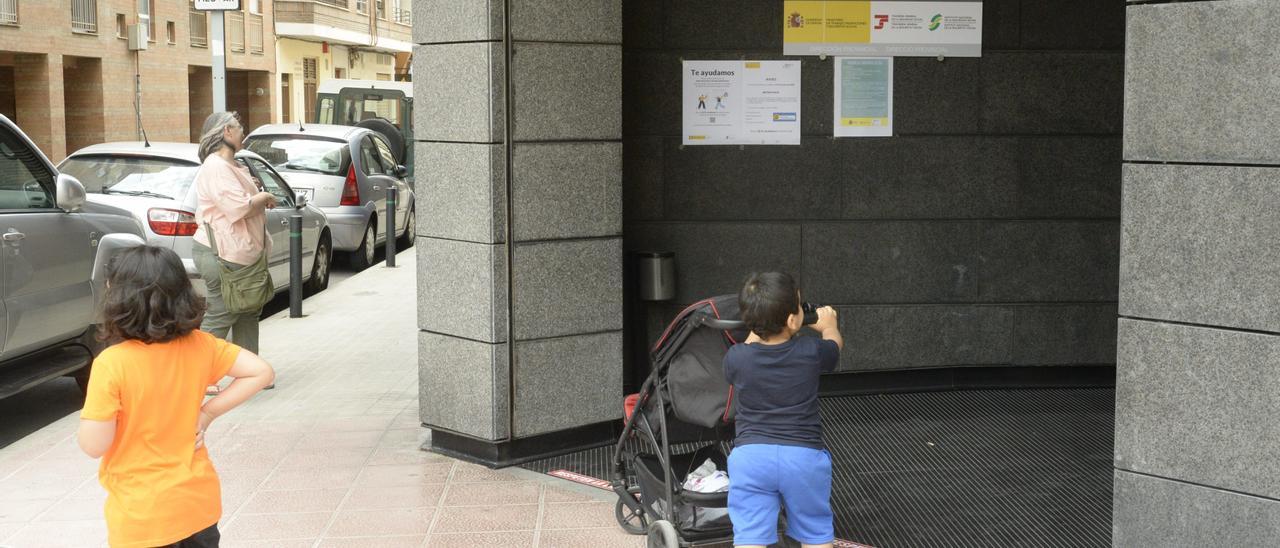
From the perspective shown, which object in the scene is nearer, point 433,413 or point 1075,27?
point 433,413

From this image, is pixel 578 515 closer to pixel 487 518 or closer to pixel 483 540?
pixel 487 518

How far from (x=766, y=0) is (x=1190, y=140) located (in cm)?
444

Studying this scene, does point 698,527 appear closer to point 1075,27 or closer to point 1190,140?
point 1190,140

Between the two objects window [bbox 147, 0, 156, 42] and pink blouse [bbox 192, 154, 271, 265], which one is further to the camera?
window [bbox 147, 0, 156, 42]

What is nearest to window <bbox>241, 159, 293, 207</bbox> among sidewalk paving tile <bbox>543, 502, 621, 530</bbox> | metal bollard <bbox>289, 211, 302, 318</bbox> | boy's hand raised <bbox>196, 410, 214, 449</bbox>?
metal bollard <bbox>289, 211, 302, 318</bbox>

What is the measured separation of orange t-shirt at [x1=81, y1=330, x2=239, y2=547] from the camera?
3580 millimetres

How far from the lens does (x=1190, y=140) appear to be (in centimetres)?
392

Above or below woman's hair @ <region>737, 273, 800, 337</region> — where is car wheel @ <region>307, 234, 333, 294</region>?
below

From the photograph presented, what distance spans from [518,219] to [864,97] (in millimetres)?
2685

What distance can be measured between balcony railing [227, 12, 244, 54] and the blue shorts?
4006 centimetres

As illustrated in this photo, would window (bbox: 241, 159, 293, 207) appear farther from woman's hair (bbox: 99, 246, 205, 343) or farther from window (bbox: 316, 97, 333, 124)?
window (bbox: 316, 97, 333, 124)

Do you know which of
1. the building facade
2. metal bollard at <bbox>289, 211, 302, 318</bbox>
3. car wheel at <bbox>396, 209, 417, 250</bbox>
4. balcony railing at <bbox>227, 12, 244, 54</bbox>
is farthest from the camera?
the building facade

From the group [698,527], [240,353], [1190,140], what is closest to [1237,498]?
[1190,140]

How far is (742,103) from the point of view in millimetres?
8172
